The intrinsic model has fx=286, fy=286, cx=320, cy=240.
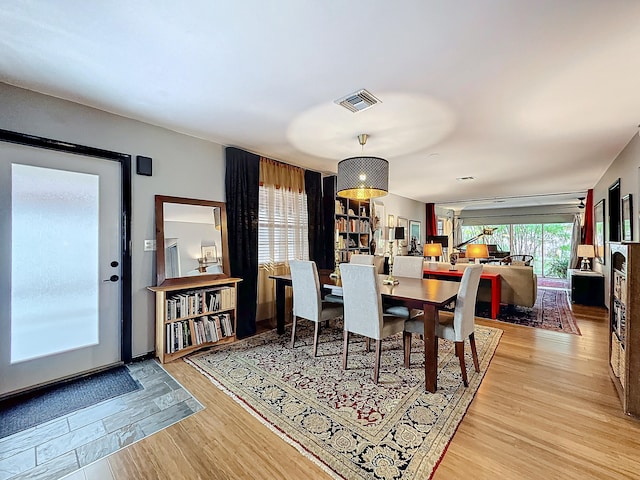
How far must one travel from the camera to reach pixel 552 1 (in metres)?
1.40

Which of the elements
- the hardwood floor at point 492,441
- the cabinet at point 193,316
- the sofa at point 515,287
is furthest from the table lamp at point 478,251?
the cabinet at point 193,316

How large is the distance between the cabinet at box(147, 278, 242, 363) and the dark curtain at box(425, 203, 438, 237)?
697 cm

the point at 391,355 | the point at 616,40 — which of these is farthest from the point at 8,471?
the point at 616,40

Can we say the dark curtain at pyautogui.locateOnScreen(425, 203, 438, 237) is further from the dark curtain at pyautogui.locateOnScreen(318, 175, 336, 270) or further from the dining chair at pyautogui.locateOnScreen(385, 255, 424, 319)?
the dining chair at pyautogui.locateOnScreen(385, 255, 424, 319)

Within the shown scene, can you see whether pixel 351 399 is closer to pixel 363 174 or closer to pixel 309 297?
pixel 309 297

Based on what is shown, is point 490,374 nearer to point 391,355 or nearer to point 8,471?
point 391,355

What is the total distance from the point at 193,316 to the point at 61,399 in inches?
44.2

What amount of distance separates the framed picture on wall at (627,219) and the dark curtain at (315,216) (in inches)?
153

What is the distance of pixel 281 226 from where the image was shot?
4289 mm

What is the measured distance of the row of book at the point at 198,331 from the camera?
285 cm

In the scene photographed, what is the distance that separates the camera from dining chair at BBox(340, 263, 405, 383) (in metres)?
2.39

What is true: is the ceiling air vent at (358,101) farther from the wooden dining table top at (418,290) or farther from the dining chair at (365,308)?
the wooden dining table top at (418,290)

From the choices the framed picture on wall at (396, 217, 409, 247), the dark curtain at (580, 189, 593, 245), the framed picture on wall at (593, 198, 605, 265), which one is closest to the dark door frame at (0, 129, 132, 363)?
the framed picture on wall at (396, 217, 409, 247)

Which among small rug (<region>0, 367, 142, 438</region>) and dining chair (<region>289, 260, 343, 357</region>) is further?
dining chair (<region>289, 260, 343, 357</region>)
